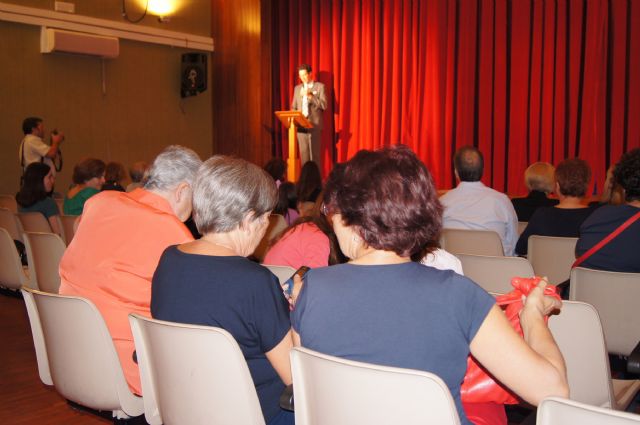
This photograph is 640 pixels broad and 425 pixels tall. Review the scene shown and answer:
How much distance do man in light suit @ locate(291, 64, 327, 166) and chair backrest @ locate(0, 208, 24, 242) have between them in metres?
5.48

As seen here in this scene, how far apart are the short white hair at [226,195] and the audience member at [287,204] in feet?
8.27

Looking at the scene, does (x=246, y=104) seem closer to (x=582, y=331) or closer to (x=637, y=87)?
(x=637, y=87)

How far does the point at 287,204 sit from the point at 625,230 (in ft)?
7.59

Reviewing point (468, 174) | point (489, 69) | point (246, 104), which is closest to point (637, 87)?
point (489, 69)

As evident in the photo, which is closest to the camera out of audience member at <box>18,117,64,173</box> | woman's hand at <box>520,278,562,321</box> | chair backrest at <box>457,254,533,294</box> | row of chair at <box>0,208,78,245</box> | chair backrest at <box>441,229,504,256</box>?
woman's hand at <box>520,278,562,321</box>

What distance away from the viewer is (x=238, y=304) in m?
1.73

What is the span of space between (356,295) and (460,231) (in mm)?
2502

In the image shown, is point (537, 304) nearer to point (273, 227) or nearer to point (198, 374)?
point (198, 374)

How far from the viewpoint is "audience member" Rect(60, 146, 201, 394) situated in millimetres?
2281

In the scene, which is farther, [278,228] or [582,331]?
[278,228]

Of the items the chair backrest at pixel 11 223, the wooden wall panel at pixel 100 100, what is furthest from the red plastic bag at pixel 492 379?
the wooden wall panel at pixel 100 100

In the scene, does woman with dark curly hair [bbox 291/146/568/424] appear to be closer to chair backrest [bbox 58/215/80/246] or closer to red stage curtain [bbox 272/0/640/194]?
chair backrest [bbox 58/215/80/246]

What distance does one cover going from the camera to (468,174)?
4238 mm

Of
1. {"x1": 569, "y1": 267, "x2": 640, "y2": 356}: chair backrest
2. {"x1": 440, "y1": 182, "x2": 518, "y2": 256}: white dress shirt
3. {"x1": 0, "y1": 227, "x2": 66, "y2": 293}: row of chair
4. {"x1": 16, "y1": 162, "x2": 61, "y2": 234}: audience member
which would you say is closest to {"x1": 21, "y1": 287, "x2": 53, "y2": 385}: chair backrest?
{"x1": 0, "y1": 227, "x2": 66, "y2": 293}: row of chair
